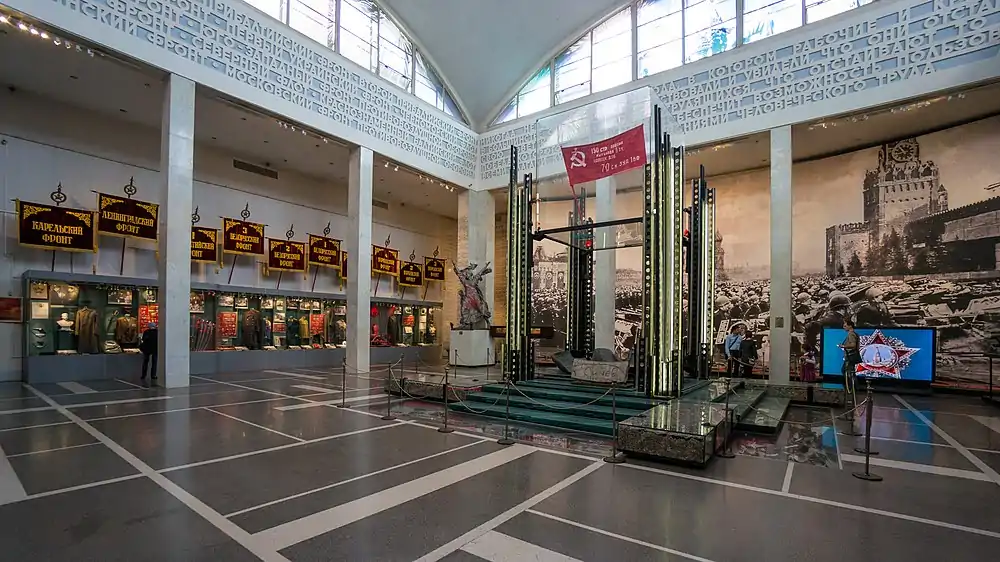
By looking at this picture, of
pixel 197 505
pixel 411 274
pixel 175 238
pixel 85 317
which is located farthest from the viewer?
pixel 411 274

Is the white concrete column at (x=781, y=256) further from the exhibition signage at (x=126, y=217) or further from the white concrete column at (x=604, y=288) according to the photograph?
the exhibition signage at (x=126, y=217)

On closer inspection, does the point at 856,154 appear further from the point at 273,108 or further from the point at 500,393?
the point at 273,108

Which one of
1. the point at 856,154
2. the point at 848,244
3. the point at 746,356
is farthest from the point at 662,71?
the point at 746,356

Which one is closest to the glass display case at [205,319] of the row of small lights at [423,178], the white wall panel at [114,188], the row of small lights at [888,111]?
the white wall panel at [114,188]

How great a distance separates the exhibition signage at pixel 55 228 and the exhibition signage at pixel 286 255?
5.33 metres

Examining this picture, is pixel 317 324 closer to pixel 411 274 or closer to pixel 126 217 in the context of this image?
pixel 411 274

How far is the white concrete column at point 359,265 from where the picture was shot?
15531 mm

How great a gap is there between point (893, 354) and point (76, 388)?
1897 cm

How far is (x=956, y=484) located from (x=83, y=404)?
500 inches

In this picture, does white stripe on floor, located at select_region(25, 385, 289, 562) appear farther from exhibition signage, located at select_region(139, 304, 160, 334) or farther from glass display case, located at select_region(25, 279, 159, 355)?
exhibition signage, located at select_region(139, 304, 160, 334)

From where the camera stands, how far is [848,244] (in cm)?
1582

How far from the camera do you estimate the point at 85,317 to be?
1347cm

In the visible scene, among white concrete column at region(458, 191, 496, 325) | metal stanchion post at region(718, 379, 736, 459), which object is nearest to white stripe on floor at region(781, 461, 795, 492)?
metal stanchion post at region(718, 379, 736, 459)

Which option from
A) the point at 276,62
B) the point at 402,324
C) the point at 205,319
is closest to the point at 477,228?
the point at 402,324
